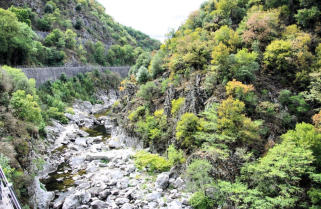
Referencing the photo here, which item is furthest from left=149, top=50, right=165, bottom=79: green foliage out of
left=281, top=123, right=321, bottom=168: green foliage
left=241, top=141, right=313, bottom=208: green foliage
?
left=241, top=141, right=313, bottom=208: green foliage

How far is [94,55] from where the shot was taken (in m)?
83.3

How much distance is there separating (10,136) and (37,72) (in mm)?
29565

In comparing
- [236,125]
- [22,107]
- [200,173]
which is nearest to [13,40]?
[22,107]

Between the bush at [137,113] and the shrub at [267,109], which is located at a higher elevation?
the shrub at [267,109]

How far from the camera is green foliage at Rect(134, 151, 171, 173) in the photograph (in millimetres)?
21703

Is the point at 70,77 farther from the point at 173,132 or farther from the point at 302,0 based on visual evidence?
the point at 302,0

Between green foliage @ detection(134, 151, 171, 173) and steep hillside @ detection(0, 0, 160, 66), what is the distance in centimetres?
Answer: 3333

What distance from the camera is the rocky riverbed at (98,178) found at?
17094 mm

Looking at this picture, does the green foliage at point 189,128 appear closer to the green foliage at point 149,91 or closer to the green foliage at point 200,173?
the green foliage at point 200,173

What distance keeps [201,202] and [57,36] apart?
63.0 metres

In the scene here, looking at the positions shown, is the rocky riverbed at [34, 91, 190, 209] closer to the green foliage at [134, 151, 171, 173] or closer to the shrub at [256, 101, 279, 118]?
the green foliage at [134, 151, 171, 173]

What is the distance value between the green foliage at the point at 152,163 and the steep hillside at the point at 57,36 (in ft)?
109

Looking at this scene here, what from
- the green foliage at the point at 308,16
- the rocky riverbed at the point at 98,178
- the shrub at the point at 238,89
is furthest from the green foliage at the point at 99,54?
the shrub at the point at 238,89

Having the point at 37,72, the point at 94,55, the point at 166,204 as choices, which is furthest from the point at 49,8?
the point at 166,204
